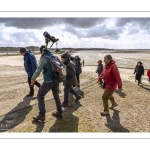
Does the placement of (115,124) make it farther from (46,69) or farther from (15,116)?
(15,116)

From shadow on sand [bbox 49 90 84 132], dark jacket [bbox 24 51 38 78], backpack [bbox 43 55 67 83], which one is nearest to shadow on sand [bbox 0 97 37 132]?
shadow on sand [bbox 49 90 84 132]

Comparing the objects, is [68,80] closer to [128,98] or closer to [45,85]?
[45,85]

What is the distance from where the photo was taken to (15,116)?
17.8 ft

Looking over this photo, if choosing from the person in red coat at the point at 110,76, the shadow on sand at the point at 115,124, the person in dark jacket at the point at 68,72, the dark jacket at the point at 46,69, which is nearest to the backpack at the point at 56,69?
the dark jacket at the point at 46,69

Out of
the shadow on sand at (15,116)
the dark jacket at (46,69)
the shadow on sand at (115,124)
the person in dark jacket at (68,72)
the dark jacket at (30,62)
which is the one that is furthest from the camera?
the dark jacket at (30,62)

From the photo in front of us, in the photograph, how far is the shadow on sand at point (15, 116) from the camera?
4.86 m

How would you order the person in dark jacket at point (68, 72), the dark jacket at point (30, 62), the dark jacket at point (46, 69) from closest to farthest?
1. the dark jacket at point (46, 69)
2. the person in dark jacket at point (68, 72)
3. the dark jacket at point (30, 62)

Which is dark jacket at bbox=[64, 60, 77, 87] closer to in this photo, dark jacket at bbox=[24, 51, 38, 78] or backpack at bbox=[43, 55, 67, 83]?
Answer: backpack at bbox=[43, 55, 67, 83]

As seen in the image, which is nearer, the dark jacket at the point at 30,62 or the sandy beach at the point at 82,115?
the sandy beach at the point at 82,115

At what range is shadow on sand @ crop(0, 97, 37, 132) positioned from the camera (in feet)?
15.9

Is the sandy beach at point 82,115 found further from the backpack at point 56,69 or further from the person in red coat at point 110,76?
the backpack at point 56,69

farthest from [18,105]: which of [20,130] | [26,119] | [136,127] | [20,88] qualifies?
[136,127]

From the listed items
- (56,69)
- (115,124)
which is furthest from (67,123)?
(56,69)

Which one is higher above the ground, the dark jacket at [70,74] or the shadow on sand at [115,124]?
the dark jacket at [70,74]
